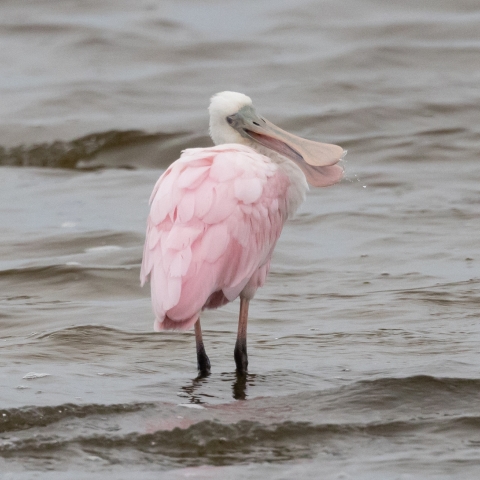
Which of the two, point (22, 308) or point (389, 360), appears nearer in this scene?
point (389, 360)

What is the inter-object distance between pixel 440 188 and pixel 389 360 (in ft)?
Result: 16.5

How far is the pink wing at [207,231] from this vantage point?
6.10m

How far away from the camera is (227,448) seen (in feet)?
17.3

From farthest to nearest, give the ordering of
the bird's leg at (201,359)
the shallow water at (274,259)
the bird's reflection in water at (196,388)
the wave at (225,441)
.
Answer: the bird's leg at (201,359) → the bird's reflection in water at (196,388) → the shallow water at (274,259) → the wave at (225,441)

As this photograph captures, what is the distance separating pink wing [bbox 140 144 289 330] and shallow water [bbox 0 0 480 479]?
483mm

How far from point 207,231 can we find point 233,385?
32.2 inches

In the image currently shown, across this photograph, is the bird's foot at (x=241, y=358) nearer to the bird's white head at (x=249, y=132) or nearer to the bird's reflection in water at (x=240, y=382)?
the bird's reflection in water at (x=240, y=382)

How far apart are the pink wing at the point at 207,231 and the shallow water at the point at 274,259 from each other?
483 mm

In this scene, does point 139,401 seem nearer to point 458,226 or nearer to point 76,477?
point 76,477

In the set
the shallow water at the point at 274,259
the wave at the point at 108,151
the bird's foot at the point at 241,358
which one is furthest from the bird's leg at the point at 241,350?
the wave at the point at 108,151

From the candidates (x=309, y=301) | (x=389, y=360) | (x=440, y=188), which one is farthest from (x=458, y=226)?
(x=389, y=360)

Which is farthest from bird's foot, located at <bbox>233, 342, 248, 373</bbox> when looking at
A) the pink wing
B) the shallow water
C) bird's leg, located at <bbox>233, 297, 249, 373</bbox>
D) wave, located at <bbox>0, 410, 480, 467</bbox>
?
wave, located at <bbox>0, 410, 480, 467</bbox>

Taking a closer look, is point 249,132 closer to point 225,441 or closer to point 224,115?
point 224,115

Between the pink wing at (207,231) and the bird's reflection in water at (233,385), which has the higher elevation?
the pink wing at (207,231)
